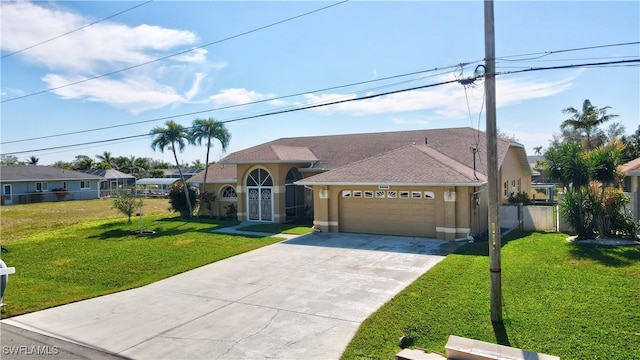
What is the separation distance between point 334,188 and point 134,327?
12.1m

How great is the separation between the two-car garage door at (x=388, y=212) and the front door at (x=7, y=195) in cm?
4379

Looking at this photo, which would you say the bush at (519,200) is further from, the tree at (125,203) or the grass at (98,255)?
the tree at (125,203)

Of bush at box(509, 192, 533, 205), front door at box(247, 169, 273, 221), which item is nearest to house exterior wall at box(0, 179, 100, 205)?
front door at box(247, 169, 273, 221)

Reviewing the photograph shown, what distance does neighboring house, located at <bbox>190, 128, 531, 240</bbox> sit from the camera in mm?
17141

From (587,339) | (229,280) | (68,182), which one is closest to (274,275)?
(229,280)

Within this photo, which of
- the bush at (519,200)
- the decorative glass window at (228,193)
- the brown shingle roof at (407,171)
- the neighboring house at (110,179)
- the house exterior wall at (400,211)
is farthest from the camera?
the neighboring house at (110,179)

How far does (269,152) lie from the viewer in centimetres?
2412

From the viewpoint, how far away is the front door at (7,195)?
1786 inches

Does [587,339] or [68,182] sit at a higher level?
[68,182]

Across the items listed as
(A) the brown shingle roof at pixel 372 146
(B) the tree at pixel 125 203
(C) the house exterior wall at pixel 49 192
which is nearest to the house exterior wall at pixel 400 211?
(A) the brown shingle roof at pixel 372 146

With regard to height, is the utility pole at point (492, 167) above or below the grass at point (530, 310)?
above

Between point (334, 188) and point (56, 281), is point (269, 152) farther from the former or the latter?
point (56, 281)

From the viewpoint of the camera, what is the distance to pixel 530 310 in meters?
8.39

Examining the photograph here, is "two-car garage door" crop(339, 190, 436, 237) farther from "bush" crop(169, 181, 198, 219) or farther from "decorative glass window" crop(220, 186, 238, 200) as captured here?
"bush" crop(169, 181, 198, 219)
